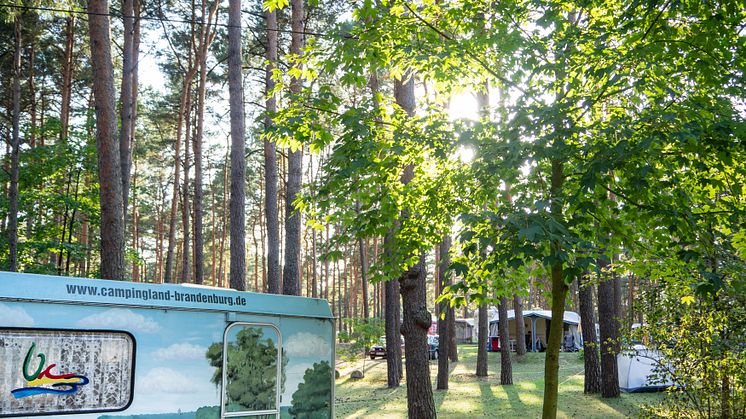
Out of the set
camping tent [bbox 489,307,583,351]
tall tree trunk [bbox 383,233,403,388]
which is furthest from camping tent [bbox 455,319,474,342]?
tall tree trunk [bbox 383,233,403,388]

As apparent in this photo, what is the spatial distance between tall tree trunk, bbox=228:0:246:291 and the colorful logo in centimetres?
873

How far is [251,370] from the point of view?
715 centimetres

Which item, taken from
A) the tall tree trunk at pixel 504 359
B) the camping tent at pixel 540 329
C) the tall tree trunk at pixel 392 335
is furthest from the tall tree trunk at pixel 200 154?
the camping tent at pixel 540 329

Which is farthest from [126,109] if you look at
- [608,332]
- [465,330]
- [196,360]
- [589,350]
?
[465,330]

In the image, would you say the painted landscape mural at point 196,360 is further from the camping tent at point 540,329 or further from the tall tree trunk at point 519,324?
the camping tent at point 540,329

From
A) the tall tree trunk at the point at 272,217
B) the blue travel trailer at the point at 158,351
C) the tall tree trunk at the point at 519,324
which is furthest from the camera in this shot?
the tall tree trunk at the point at 519,324

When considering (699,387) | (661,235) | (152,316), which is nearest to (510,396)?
(699,387)

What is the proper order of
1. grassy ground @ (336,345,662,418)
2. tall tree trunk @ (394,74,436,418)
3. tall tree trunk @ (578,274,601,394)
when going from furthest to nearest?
tall tree trunk @ (578,274,601,394), grassy ground @ (336,345,662,418), tall tree trunk @ (394,74,436,418)

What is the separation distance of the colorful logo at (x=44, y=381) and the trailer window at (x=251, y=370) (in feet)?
5.13

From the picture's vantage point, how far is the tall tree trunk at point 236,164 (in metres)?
14.7

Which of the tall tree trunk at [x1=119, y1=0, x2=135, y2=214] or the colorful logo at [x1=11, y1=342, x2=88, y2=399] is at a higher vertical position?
the tall tree trunk at [x1=119, y1=0, x2=135, y2=214]

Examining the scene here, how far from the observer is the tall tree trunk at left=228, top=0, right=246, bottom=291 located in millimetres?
14727

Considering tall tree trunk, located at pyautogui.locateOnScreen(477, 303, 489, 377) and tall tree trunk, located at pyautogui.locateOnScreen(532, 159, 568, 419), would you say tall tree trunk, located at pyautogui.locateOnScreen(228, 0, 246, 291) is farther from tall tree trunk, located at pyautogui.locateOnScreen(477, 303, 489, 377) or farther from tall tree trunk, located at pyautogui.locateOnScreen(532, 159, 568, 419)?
tall tree trunk, located at pyautogui.locateOnScreen(477, 303, 489, 377)

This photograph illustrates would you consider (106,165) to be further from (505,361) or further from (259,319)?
(505,361)
